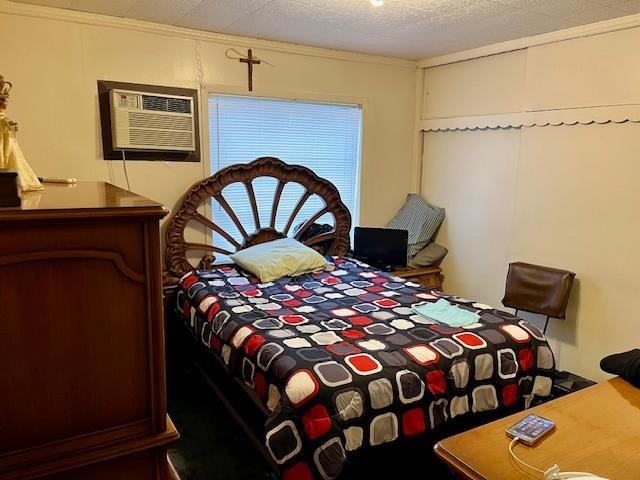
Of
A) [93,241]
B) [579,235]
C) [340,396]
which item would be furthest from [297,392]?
[579,235]

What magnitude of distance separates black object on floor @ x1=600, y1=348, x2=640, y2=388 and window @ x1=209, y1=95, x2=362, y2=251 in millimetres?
2596

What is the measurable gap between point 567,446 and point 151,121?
2887mm

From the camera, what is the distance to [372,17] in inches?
115

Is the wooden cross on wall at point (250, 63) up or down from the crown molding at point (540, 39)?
down

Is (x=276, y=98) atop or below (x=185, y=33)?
below

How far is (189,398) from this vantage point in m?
3.03

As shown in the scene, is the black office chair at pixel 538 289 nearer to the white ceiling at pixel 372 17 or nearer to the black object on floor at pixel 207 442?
the white ceiling at pixel 372 17

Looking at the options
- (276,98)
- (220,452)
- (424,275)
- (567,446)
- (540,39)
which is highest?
(540,39)

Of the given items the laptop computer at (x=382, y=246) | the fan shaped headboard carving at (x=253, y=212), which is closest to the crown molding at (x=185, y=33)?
the fan shaped headboard carving at (x=253, y=212)

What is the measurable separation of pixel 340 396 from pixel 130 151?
87.9 inches

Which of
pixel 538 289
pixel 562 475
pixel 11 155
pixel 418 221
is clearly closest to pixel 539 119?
pixel 538 289

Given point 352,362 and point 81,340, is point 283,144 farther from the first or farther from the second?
point 81,340

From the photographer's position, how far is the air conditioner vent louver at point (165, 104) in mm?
3125

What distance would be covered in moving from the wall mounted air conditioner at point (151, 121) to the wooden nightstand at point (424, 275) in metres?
1.89
